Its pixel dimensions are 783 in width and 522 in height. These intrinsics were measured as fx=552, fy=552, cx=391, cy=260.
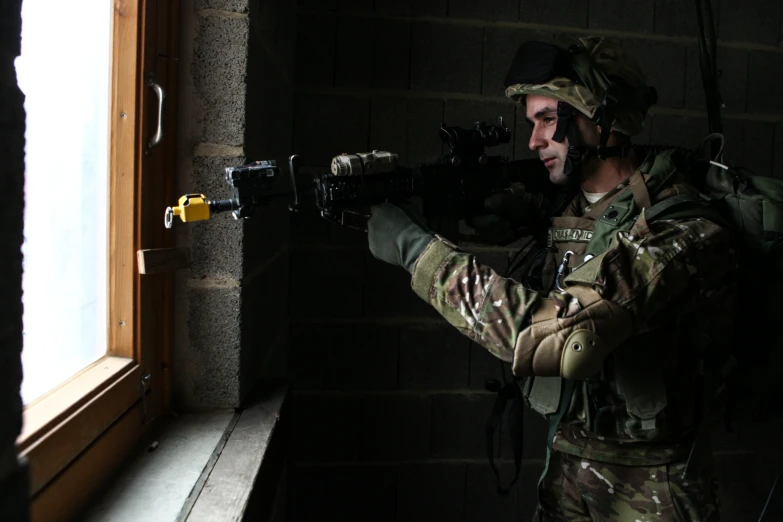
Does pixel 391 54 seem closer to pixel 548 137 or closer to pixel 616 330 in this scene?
pixel 548 137

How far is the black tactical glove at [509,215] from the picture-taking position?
4.49ft

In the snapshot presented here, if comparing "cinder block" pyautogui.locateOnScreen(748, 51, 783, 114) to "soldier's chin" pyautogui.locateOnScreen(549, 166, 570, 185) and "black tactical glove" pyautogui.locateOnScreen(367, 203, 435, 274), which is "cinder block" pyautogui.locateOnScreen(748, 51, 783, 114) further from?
"black tactical glove" pyautogui.locateOnScreen(367, 203, 435, 274)

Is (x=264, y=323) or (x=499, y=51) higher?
(x=499, y=51)

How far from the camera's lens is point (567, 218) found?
1394 mm

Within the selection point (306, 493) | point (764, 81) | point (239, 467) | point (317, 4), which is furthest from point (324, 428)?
point (764, 81)

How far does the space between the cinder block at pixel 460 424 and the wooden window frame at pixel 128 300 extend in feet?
3.35

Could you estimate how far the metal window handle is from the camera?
1.01 metres

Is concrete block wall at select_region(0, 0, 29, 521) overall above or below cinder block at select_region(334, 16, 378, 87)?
below

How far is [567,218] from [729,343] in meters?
0.46

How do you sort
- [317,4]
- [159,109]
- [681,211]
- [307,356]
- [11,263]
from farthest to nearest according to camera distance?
[307,356] → [317,4] → [681,211] → [159,109] → [11,263]

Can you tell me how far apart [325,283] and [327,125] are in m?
0.52

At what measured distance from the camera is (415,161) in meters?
1.84

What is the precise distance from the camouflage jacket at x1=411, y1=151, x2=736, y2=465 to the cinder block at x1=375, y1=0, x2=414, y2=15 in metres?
0.96

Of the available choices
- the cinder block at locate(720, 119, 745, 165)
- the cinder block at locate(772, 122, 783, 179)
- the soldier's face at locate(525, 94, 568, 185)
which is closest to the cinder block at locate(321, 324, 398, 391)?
the soldier's face at locate(525, 94, 568, 185)
